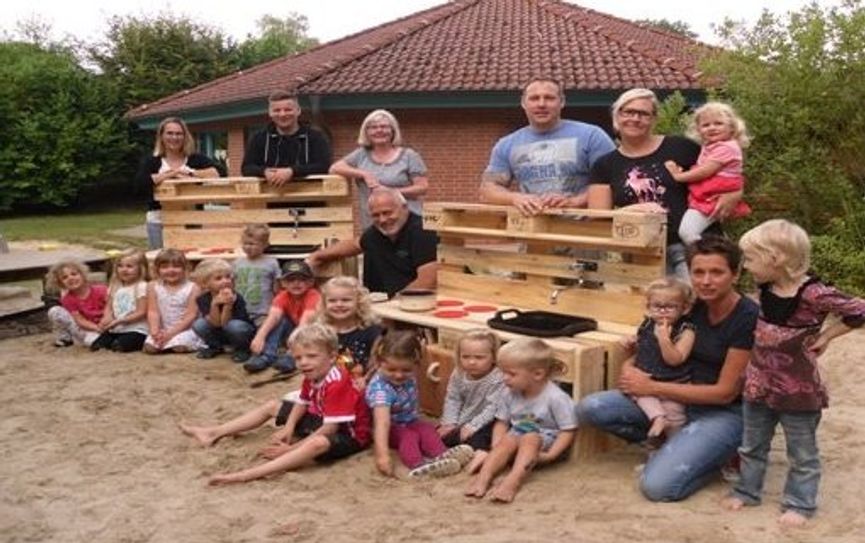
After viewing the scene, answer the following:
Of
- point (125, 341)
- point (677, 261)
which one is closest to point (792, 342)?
point (677, 261)

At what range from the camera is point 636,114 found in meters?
Answer: 4.73

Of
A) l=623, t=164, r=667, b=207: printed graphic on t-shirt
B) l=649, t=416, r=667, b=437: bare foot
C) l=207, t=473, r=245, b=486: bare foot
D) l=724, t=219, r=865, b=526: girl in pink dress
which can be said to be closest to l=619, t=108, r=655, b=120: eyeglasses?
l=623, t=164, r=667, b=207: printed graphic on t-shirt

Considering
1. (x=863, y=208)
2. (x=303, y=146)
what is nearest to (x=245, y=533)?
(x=303, y=146)

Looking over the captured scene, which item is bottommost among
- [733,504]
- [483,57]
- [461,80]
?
[733,504]

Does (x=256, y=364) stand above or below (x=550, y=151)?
below

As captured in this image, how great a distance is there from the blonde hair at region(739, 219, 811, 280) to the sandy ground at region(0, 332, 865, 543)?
3.35ft

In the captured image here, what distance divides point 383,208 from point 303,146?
1845 mm

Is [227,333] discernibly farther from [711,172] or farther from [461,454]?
[711,172]

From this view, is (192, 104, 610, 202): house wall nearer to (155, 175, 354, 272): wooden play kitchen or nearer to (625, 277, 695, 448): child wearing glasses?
(155, 175, 354, 272): wooden play kitchen

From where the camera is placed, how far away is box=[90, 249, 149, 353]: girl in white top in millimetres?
7410

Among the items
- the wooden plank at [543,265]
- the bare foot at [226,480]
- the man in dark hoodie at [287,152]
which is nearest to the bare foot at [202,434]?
the bare foot at [226,480]

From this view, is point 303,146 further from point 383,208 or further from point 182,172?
point 383,208

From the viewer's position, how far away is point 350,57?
55.4 feet

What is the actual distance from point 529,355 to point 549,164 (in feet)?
4.57
